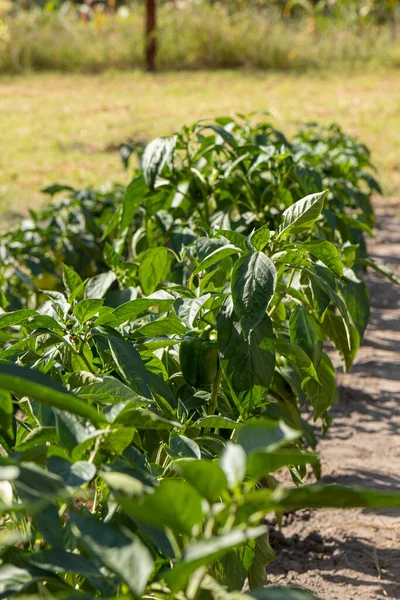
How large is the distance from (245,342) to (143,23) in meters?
13.9

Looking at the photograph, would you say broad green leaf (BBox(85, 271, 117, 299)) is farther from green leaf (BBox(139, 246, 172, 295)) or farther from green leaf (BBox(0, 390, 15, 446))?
green leaf (BBox(0, 390, 15, 446))

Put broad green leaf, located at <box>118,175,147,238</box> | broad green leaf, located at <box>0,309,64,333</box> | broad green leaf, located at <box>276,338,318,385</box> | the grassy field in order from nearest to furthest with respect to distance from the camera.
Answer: broad green leaf, located at <box>0,309,64,333</box> < broad green leaf, located at <box>276,338,318,385</box> < broad green leaf, located at <box>118,175,147,238</box> < the grassy field

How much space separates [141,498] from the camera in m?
0.63

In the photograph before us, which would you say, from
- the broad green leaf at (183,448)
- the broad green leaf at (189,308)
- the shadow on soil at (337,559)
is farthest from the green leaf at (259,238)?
the shadow on soil at (337,559)

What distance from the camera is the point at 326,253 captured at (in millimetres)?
1246

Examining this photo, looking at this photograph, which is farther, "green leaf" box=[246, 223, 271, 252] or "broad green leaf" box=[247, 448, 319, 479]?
"green leaf" box=[246, 223, 271, 252]

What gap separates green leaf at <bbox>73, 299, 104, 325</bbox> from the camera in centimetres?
115

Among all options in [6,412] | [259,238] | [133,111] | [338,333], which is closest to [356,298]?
[338,333]

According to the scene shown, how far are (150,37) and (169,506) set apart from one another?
12.8 m

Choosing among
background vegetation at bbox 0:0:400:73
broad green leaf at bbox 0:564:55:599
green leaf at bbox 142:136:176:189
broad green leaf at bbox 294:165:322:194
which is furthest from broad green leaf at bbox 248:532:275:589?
background vegetation at bbox 0:0:400:73

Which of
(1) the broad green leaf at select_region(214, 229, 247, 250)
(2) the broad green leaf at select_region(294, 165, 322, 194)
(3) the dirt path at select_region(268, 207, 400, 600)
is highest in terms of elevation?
(1) the broad green leaf at select_region(214, 229, 247, 250)

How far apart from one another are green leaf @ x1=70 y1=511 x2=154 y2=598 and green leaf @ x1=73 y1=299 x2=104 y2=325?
0.48 m

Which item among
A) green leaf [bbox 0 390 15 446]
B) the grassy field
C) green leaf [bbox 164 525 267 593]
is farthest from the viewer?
the grassy field

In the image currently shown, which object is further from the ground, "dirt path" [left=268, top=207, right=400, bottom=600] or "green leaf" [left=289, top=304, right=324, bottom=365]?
"green leaf" [left=289, top=304, right=324, bottom=365]
